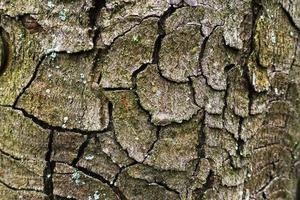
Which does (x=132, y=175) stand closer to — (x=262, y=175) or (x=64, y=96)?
(x=64, y=96)

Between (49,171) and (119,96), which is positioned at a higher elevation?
(119,96)

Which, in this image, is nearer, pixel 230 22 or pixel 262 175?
pixel 230 22

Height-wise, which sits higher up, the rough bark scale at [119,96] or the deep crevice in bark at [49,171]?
the rough bark scale at [119,96]

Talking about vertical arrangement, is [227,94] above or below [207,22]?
below

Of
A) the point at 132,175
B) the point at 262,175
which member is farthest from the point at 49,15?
the point at 262,175

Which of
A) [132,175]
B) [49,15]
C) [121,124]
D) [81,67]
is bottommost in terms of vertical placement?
[132,175]

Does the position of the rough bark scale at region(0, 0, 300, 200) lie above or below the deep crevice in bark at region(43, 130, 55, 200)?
above
